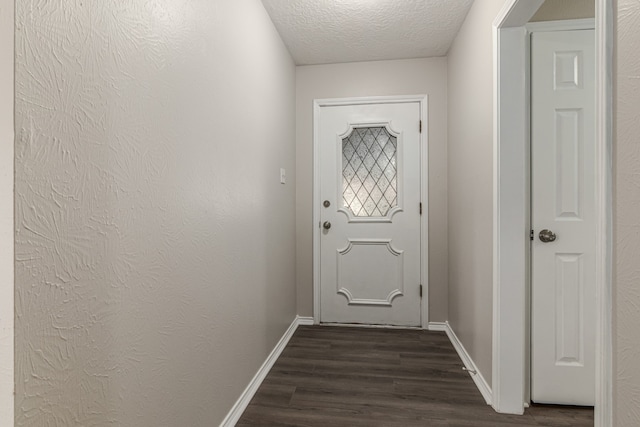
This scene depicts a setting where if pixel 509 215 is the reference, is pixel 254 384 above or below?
below

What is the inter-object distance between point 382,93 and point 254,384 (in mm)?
2484

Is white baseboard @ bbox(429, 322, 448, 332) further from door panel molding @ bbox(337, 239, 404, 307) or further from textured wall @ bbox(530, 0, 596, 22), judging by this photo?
textured wall @ bbox(530, 0, 596, 22)

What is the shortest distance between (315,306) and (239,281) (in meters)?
1.52

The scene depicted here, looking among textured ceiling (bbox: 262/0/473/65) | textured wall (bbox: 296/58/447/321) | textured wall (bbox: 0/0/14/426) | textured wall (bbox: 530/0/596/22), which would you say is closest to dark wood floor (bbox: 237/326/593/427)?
textured wall (bbox: 296/58/447/321)

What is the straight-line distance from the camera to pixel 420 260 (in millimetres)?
3107

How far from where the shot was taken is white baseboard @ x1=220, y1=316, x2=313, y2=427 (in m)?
1.69

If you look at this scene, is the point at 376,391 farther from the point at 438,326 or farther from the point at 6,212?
the point at 6,212

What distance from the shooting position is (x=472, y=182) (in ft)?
7.47

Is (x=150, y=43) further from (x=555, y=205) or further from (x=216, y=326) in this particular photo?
(x=555, y=205)

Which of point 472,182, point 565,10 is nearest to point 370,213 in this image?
point 472,182

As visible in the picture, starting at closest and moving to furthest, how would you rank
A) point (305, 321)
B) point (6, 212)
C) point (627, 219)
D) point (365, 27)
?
point (6, 212) < point (627, 219) < point (365, 27) < point (305, 321)

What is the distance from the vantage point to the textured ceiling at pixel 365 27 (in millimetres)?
2287

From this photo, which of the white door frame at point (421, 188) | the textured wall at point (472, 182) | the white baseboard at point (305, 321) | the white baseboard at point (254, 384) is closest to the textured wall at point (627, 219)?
the textured wall at point (472, 182)

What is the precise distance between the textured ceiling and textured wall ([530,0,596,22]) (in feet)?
1.93
